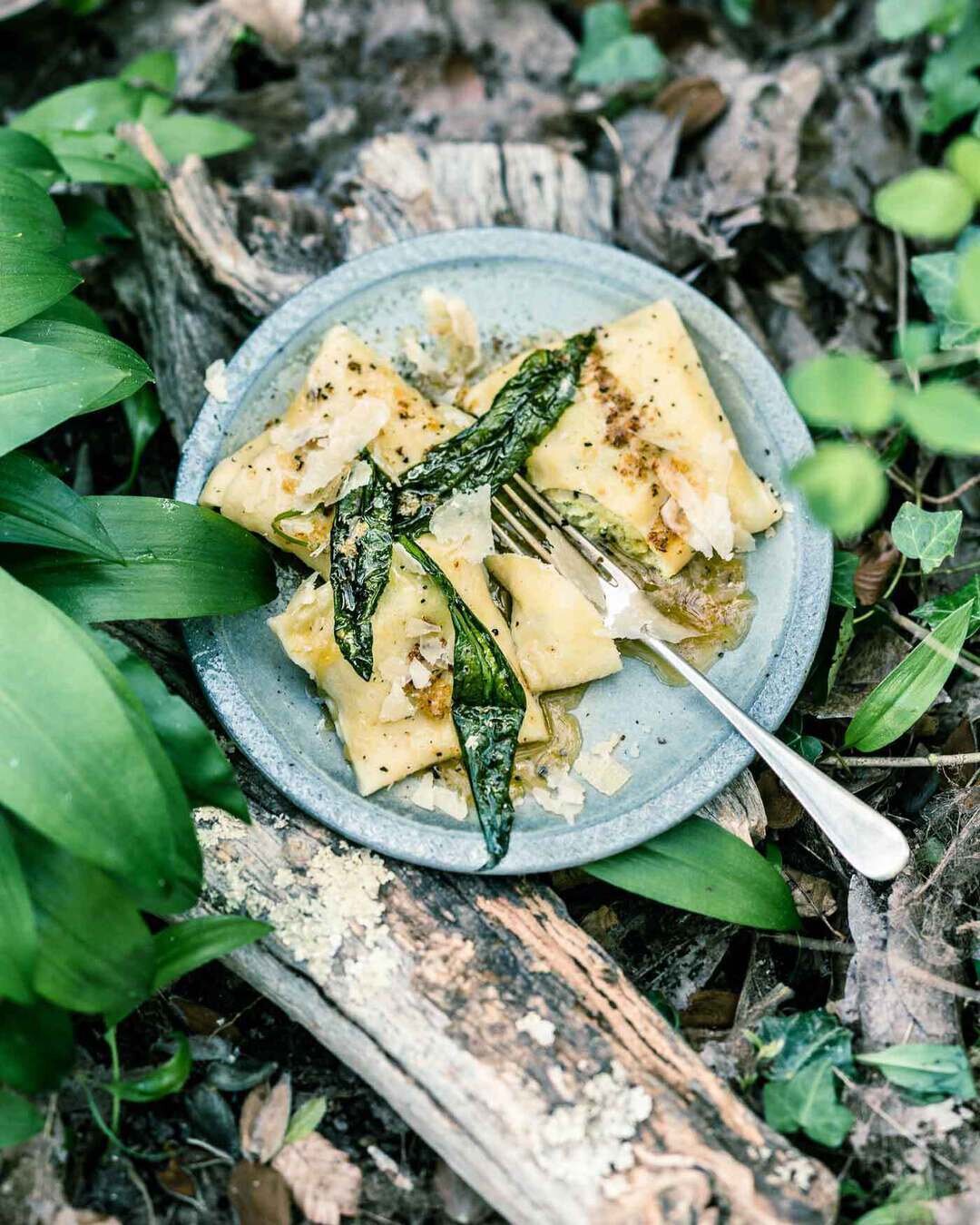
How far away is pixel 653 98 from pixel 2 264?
272 cm

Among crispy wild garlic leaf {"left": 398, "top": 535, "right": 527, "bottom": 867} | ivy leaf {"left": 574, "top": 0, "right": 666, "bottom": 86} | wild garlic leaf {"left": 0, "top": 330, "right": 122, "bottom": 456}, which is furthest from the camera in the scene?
ivy leaf {"left": 574, "top": 0, "right": 666, "bottom": 86}

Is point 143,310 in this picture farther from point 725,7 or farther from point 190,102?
point 725,7

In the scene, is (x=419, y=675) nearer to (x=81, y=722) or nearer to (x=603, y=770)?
(x=603, y=770)

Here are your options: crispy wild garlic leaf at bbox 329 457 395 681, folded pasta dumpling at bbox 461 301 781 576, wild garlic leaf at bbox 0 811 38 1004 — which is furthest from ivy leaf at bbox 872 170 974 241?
wild garlic leaf at bbox 0 811 38 1004

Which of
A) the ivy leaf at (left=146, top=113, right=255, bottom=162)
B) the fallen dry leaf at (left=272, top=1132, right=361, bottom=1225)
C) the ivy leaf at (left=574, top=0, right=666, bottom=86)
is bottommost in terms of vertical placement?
the fallen dry leaf at (left=272, top=1132, right=361, bottom=1225)

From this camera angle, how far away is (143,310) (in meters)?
3.84

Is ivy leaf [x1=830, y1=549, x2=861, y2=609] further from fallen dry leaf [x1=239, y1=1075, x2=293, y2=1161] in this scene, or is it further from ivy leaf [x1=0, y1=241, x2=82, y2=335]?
ivy leaf [x1=0, y1=241, x2=82, y2=335]

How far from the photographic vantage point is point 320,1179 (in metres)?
2.76

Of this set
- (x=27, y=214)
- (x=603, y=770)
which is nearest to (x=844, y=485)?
(x=603, y=770)

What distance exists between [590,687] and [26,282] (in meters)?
1.89

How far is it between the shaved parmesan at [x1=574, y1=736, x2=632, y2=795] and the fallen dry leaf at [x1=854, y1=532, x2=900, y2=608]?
1.05m

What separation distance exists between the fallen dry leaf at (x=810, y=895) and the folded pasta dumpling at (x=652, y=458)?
3.31 ft

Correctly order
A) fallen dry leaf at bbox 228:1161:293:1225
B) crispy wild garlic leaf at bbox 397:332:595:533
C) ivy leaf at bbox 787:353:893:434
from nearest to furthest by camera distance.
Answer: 1. ivy leaf at bbox 787:353:893:434
2. fallen dry leaf at bbox 228:1161:293:1225
3. crispy wild garlic leaf at bbox 397:332:595:533

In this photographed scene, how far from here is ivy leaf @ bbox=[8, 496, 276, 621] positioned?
278 cm
